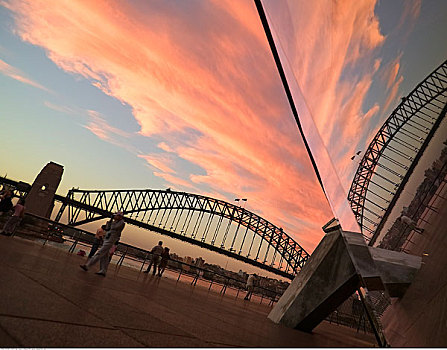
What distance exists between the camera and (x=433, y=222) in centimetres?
88

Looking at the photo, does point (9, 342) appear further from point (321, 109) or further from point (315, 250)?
point (315, 250)

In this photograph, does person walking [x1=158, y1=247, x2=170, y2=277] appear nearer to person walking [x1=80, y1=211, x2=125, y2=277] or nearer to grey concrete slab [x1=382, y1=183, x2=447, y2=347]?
person walking [x1=80, y1=211, x2=125, y2=277]

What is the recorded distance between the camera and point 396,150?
3.52 feet

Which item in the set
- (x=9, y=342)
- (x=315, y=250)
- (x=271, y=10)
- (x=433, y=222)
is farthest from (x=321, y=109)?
(x=315, y=250)

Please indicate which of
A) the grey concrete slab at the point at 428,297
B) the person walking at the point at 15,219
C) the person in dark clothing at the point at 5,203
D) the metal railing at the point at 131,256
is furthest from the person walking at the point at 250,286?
the grey concrete slab at the point at 428,297

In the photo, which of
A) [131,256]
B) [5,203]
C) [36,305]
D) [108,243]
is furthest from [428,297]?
[131,256]

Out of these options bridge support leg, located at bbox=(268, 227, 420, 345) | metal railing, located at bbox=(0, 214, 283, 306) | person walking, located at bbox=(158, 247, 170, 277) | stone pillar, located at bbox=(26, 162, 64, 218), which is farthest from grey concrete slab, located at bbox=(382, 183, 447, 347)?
stone pillar, located at bbox=(26, 162, 64, 218)

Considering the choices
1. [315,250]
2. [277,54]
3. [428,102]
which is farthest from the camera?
[315,250]

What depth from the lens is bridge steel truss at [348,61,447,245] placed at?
33.1 inches

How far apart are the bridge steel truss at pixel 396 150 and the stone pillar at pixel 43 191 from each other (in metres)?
22.2

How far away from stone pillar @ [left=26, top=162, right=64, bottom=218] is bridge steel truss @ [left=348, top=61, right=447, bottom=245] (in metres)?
22.2

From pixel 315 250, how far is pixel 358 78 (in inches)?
174

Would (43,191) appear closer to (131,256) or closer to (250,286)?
(131,256)

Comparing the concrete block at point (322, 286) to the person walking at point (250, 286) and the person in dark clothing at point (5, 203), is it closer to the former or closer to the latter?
the person in dark clothing at point (5, 203)
